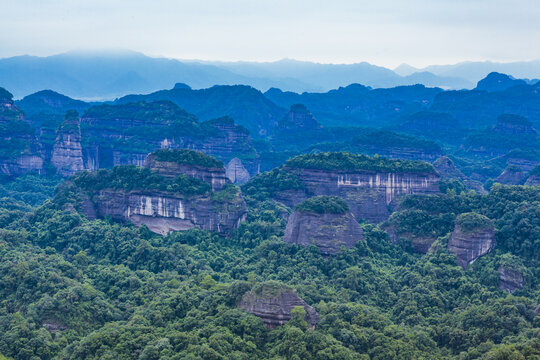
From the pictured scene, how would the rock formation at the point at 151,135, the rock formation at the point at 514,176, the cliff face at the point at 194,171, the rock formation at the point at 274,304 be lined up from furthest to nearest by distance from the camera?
the rock formation at the point at 151,135 < the rock formation at the point at 514,176 < the cliff face at the point at 194,171 < the rock formation at the point at 274,304

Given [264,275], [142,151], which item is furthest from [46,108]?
[264,275]

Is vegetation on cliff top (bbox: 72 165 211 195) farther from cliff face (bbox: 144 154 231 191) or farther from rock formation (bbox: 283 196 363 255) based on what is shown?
rock formation (bbox: 283 196 363 255)

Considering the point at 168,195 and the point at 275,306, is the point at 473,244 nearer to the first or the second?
the point at 275,306

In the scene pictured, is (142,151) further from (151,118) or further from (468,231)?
(468,231)

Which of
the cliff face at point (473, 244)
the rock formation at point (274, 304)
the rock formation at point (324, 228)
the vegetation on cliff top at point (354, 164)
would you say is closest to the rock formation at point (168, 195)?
the rock formation at point (324, 228)

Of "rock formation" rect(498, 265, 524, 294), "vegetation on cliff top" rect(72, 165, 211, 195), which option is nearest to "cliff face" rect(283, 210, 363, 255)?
"vegetation on cliff top" rect(72, 165, 211, 195)

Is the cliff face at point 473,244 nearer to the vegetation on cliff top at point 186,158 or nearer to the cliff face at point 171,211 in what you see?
the cliff face at point 171,211
